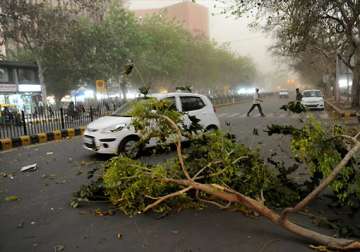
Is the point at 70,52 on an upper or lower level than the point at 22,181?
upper

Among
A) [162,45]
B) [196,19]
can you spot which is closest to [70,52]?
[162,45]

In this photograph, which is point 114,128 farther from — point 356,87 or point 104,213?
point 356,87

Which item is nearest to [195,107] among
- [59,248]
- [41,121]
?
[59,248]

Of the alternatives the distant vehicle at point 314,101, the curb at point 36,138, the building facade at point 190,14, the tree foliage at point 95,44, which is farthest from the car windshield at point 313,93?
the building facade at point 190,14

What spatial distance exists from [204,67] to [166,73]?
1381 cm

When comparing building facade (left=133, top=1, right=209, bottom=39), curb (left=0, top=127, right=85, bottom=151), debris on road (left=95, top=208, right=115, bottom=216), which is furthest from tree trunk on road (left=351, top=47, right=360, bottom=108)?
building facade (left=133, top=1, right=209, bottom=39)

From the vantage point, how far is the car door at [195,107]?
9.23m

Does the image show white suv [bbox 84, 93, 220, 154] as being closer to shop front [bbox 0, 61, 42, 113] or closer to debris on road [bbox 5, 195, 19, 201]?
debris on road [bbox 5, 195, 19, 201]

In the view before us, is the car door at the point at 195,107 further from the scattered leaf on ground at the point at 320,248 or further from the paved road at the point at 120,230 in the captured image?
the scattered leaf on ground at the point at 320,248

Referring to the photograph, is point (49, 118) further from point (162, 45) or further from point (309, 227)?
point (162, 45)

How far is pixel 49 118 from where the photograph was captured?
16109 millimetres

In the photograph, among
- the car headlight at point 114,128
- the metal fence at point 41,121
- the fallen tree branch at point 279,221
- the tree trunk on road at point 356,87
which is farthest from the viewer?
the tree trunk on road at point 356,87

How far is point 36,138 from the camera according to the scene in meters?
13.1

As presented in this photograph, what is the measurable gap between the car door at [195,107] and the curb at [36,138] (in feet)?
22.1
